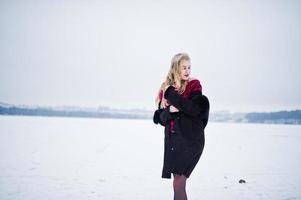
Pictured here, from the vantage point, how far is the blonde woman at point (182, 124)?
238 cm

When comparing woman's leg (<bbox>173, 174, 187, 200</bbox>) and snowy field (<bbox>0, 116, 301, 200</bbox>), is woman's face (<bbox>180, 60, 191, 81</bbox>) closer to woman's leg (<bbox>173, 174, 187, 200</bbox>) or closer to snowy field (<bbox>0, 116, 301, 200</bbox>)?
woman's leg (<bbox>173, 174, 187, 200</bbox>)

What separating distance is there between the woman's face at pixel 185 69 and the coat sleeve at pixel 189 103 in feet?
0.54

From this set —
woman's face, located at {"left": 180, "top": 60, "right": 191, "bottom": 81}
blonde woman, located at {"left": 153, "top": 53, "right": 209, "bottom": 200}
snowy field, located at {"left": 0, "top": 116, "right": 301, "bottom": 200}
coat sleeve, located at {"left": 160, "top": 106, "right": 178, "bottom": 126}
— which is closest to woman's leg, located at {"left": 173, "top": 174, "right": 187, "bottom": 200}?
blonde woman, located at {"left": 153, "top": 53, "right": 209, "bottom": 200}

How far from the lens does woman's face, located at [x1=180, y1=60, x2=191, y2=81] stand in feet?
8.09

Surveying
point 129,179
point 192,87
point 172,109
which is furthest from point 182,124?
point 129,179

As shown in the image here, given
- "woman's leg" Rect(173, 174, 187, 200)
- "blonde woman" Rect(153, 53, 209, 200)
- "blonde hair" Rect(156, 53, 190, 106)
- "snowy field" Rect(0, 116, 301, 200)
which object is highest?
"blonde hair" Rect(156, 53, 190, 106)

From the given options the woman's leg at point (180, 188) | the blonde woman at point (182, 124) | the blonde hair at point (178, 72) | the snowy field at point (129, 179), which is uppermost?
the blonde hair at point (178, 72)

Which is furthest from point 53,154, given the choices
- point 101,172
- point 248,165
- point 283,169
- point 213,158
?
point 283,169

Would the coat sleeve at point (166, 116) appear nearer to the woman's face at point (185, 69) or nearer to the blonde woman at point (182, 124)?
the blonde woman at point (182, 124)

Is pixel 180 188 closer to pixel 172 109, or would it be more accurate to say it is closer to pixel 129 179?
pixel 172 109

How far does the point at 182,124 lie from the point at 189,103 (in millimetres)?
234

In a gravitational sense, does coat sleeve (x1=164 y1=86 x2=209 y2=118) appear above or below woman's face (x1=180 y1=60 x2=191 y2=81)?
below

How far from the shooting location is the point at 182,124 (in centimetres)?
244

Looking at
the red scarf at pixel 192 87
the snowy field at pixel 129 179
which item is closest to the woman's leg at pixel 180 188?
the red scarf at pixel 192 87
